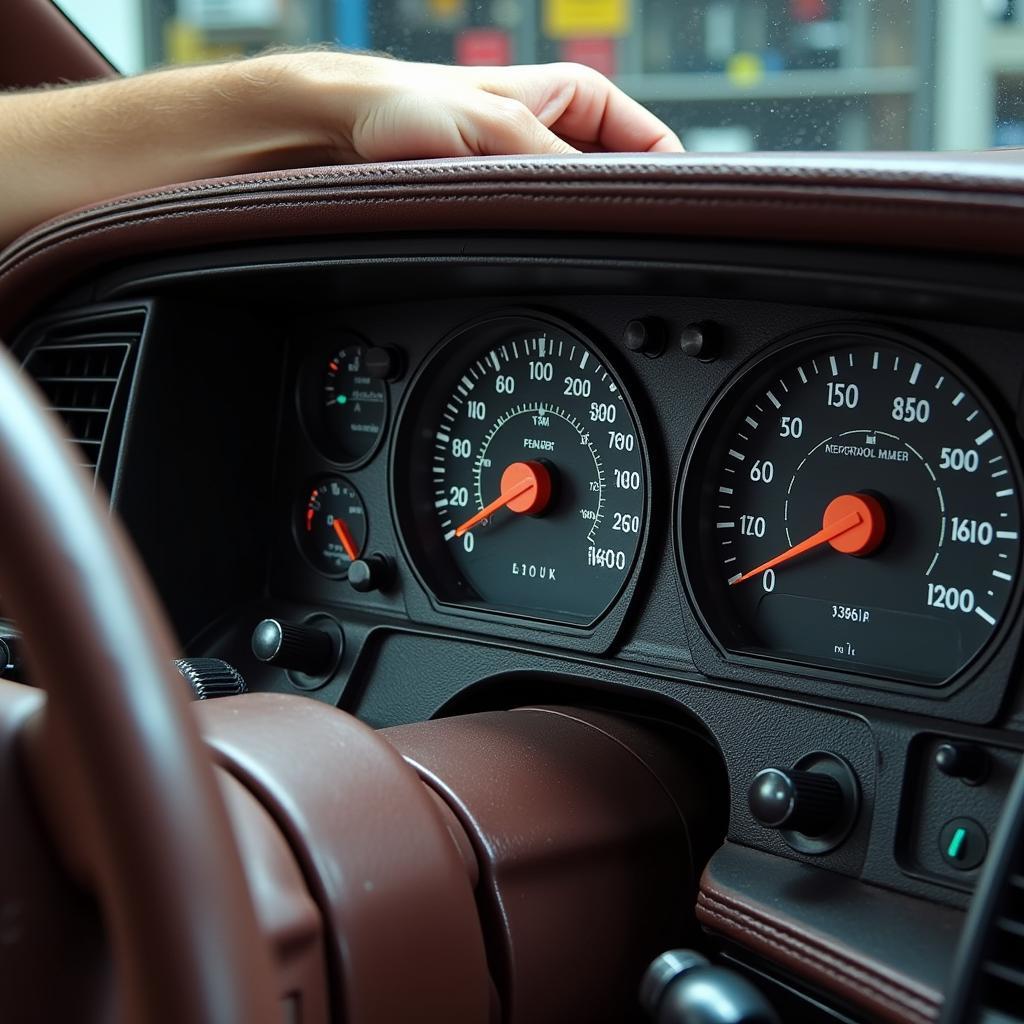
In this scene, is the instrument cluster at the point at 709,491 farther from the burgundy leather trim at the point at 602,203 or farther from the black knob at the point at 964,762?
the burgundy leather trim at the point at 602,203

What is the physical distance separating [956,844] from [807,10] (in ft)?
4.51

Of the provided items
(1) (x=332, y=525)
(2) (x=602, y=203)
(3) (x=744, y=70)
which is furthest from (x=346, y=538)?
(3) (x=744, y=70)

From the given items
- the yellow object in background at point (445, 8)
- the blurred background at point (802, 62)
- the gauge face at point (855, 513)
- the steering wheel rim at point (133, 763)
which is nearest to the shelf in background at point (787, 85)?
the blurred background at point (802, 62)

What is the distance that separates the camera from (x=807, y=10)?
85.2 inches

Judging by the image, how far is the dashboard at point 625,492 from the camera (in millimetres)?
1424

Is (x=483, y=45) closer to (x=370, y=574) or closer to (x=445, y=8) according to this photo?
(x=445, y=8)

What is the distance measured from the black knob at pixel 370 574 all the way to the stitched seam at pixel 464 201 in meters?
0.59

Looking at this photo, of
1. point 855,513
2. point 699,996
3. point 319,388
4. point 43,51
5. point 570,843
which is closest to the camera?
point 699,996

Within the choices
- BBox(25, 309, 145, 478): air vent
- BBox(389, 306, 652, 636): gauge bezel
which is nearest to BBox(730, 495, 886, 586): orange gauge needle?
BBox(389, 306, 652, 636): gauge bezel

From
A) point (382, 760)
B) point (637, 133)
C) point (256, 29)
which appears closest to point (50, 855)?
point (382, 760)

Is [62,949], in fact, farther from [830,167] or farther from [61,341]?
[61,341]

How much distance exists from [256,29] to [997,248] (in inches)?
206

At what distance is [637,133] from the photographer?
2031 millimetres

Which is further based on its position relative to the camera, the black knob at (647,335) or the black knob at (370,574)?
the black knob at (370,574)
